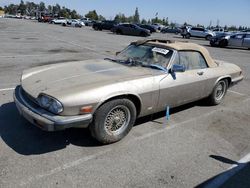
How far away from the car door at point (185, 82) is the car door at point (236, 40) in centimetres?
2076

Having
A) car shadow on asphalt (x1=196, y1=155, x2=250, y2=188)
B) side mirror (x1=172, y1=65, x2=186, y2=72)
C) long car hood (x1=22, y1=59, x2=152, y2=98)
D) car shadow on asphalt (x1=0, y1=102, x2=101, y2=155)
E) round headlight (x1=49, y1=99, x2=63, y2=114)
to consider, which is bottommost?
car shadow on asphalt (x1=196, y1=155, x2=250, y2=188)

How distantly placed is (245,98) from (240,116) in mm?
1583

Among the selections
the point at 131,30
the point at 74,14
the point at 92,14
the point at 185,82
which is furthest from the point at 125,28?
the point at 74,14

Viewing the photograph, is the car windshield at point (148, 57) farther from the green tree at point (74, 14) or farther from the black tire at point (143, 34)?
the green tree at point (74, 14)

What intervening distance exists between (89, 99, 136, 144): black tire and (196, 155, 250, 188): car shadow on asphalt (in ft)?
4.64

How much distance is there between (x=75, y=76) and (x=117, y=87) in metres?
0.74

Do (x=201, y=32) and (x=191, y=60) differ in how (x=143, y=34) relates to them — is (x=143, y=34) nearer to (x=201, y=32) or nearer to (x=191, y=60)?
(x=201, y=32)

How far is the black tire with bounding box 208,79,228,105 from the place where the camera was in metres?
5.96

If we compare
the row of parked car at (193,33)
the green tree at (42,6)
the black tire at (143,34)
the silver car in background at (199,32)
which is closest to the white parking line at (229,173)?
the row of parked car at (193,33)

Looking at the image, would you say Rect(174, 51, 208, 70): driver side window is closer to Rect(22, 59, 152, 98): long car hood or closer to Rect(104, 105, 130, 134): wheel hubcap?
→ Rect(22, 59, 152, 98): long car hood

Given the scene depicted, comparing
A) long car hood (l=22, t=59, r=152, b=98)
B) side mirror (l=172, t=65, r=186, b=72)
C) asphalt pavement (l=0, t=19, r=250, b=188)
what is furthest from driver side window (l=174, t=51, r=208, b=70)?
asphalt pavement (l=0, t=19, r=250, b=188)

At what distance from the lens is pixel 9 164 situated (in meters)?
3.32

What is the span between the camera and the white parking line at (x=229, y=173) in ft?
10.8

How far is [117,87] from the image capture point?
3824 millimetres
